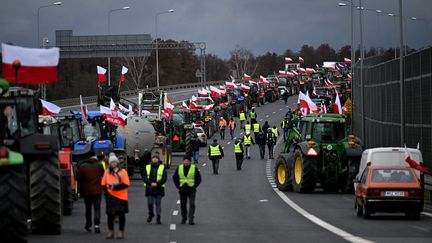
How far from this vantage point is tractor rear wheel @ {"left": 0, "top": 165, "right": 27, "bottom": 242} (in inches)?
747

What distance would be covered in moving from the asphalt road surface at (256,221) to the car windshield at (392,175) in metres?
1.07

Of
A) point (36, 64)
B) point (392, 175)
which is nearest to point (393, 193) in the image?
point (392, 175)

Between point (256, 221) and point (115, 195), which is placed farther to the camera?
point (256, 221)

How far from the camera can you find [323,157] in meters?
39.9

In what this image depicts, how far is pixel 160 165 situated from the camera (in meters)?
28.2

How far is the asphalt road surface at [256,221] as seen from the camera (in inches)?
960

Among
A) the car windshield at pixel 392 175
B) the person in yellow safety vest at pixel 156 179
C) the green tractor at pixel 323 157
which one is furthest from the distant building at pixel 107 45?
the person in yellow safety vest at pixel 156 179

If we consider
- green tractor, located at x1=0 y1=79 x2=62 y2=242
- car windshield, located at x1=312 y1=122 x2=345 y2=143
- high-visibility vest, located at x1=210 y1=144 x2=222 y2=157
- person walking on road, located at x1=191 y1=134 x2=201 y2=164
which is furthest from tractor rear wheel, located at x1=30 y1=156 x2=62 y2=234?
person walking on road, located at x1=191 y1=134 x2=201 y2=164

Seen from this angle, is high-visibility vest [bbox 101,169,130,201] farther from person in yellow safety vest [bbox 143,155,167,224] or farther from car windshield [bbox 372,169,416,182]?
car windshield [bbox 372,169,416,182]

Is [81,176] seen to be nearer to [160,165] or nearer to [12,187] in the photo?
[160,165]

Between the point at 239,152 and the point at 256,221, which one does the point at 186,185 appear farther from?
the point at 239,152

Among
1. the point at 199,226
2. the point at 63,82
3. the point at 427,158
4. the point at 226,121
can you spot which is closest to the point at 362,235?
the point at 199,226

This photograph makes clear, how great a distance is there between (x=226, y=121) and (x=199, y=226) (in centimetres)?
5752

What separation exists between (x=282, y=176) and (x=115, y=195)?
18.9 meters
